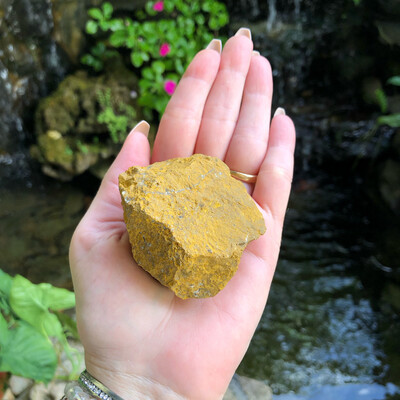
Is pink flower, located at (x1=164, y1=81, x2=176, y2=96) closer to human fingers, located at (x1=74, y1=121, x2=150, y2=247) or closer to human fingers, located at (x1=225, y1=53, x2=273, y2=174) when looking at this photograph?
human fingers, located at (x1=225, y1=53, x2=273, y2=174)

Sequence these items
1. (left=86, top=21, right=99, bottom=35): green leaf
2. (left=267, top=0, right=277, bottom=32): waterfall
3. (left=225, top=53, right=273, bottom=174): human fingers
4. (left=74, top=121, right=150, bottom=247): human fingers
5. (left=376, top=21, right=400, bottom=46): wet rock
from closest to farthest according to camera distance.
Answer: (left=74, top=121, right=150, bottom=247): human fingers < (left=225, top=53, right=273, bottom=174): human fingers < (left=86, top=21, right=99, bottom=35): green leaf < (left=376, top=21, right=400, bottom=46): wet rock < (left=267, top=0, right=277, bottom=32): waterfall

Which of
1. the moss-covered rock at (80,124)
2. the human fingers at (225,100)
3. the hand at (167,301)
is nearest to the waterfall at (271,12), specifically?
the moss-covered rock at (80,124)

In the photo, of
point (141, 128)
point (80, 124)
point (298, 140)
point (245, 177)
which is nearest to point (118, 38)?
point (80, 124)

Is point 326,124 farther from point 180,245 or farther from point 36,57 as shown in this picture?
point 180,245

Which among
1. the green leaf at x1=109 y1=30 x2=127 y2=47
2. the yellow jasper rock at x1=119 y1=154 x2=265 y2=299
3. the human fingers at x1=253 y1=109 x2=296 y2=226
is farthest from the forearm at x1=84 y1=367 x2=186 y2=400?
the green leaf at x1=109 y1=30 x2=127 y2=47

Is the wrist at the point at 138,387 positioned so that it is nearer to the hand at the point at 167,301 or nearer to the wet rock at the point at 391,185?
the hand at the point at 167,301

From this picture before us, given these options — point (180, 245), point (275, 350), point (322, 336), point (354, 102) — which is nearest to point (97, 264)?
point (180, 245)
